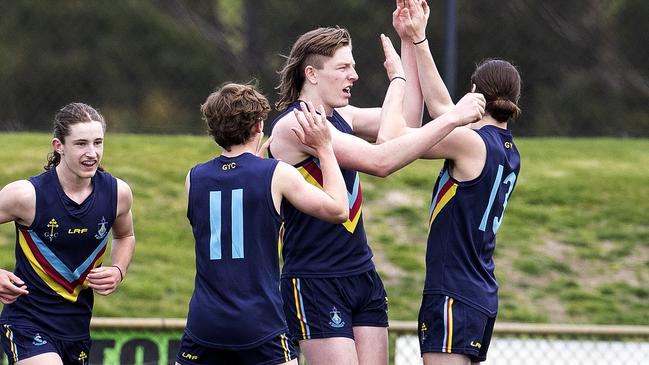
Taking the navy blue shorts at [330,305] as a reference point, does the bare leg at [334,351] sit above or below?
below

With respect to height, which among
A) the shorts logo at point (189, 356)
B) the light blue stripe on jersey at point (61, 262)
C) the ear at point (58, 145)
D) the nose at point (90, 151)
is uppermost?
the ear at point (58, 145)

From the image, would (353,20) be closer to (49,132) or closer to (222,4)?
(222,4)

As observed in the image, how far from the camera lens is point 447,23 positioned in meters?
12.7

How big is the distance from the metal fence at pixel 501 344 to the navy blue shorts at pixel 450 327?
8.91ft

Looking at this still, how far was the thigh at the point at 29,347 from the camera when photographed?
17.7ft

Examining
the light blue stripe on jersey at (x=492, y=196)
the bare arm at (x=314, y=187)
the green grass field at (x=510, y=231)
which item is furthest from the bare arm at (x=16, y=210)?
the green grass field at (x=510, y=231)

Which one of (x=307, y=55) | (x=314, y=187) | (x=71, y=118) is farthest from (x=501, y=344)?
(x=71, y=118)

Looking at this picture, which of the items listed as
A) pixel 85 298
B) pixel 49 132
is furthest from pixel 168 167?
pixel 85 298

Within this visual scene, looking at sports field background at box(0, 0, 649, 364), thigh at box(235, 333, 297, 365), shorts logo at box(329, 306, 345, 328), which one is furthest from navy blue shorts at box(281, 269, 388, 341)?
sports field background at box(0, 0, 649, 364)

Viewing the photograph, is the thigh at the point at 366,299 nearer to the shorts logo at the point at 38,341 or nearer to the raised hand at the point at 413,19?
the raised hand at the point at 413,19

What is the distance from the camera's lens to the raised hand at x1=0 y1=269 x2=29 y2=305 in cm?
534

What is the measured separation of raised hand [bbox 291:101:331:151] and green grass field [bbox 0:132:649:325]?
16.0ft

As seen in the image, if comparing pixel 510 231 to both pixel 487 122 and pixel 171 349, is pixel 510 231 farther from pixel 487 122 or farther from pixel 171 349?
pixel 487 122

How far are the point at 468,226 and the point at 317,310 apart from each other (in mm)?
818
